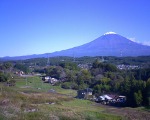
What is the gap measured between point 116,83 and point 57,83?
417 inches

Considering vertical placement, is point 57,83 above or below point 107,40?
below

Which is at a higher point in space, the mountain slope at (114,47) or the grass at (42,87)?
the mountain slope at (114,47)

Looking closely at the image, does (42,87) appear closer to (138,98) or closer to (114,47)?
(138,98)

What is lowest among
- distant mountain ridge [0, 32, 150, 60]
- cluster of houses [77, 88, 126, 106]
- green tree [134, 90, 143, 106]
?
cluster of houses [77, 88, 126, 106]

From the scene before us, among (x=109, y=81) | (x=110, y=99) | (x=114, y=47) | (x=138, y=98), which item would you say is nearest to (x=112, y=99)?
(x=110, y=99)

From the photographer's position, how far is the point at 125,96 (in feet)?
78.5

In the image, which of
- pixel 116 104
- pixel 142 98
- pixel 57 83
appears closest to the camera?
pixel 142 98

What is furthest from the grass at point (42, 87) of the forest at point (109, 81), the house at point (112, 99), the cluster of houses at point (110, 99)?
the house at point (112, 99)

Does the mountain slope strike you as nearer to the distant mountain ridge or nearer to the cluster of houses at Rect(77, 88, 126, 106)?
the distant mountain ridge

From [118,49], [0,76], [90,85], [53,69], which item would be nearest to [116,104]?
[90,85]

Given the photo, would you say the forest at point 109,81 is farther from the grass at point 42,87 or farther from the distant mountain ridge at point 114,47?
the distant mountain ridge at point 114,47

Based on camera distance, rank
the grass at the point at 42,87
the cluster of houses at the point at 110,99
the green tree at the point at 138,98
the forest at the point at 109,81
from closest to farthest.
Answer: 1. the green tree at the point at 138,98
2. the forest at the point at 109,81
3. the cluster of houses at the point at 110,99
4. the grass at the point at 42,87

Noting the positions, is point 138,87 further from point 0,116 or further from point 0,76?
point 0,76

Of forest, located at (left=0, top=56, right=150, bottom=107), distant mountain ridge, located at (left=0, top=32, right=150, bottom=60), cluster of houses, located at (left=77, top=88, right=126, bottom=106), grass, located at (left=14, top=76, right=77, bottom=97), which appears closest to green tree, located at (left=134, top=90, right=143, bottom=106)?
forest, located at (left=0, top=56, right=150, bottom=107)
